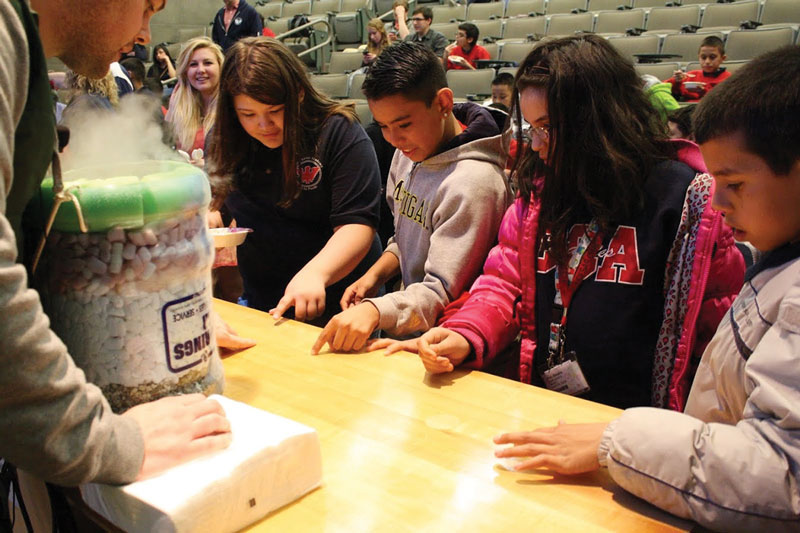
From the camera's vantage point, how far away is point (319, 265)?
1483mm

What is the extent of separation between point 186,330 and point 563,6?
779 cm

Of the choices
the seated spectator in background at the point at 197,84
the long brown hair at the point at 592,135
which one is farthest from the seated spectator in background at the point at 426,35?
the long brown hair at the point at 592,135

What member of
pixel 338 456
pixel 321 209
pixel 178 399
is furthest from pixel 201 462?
pixel 321 209

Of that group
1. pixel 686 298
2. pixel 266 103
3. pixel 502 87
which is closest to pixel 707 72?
pixel 502 87

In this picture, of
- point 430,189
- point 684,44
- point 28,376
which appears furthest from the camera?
point 684,44

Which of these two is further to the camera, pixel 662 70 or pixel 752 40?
pixel 752 40

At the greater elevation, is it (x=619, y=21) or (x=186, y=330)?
(x=619, y=21)

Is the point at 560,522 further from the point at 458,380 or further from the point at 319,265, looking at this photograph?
the point at 319,265

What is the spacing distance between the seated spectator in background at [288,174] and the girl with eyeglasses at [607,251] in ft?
1.70

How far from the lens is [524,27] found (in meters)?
7.37

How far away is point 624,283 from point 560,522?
0.56 metres

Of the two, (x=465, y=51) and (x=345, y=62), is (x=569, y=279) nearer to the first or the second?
(x=465, y=51)

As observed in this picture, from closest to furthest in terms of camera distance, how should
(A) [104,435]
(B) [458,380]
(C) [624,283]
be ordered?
(A) [104,435] → (B) [458,380] → (C) [624,283]

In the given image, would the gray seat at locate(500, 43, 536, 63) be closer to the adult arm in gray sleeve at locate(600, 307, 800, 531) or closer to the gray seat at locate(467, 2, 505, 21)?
the gray seat at locate(467, 2, 505, 21)
